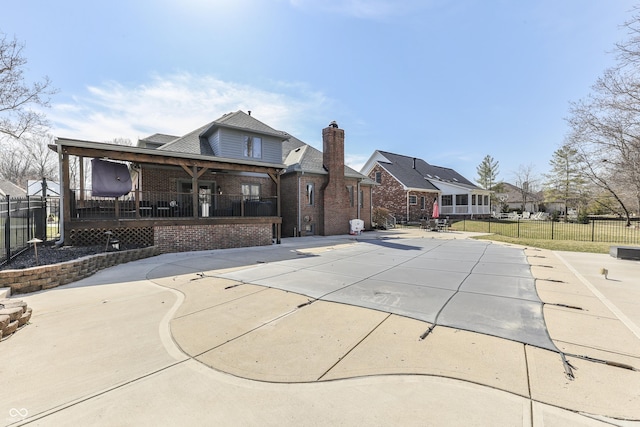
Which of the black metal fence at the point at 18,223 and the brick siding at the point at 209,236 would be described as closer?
the black metal fence at the point at 18,223

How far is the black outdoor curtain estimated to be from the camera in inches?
423

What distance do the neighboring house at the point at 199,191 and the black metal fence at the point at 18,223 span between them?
3.33ft

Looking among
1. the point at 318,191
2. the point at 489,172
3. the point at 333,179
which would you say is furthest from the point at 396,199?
the point at 489,172

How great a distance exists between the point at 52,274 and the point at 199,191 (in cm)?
1001

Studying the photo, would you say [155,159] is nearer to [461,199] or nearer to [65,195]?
[65,195]

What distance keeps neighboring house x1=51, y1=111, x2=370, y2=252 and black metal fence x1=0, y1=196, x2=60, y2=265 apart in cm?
Answer: 102

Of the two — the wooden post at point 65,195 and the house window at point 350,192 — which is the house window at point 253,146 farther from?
the wooden post at point 65,195

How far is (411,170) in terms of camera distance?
3325 cm

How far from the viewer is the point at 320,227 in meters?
18.3

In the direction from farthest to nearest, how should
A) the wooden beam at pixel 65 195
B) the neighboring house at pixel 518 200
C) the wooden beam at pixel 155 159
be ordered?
the neighboring house at pixel 518 200
the wooden beam at pixel 155 159
the wooden beam at pixel 65 195

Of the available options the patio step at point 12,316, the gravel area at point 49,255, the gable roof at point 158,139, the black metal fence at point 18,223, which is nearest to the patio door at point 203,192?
the gravel area at point 49,255

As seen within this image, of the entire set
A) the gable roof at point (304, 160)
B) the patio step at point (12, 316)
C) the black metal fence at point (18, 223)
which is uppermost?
the gable roof at point (304, 160)

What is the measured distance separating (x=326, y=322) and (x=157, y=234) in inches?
370

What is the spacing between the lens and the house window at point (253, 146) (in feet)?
55.6
